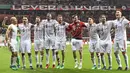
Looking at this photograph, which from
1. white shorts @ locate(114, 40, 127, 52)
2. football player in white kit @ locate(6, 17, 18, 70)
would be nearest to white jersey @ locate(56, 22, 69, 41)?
football player in white kit @ locate(6, 17, 18, 70)

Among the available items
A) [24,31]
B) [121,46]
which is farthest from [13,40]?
[121,46]

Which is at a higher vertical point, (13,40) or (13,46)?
(13,40)

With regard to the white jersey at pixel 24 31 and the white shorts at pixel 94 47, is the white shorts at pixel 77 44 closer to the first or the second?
the white shorts at pixel 94 47

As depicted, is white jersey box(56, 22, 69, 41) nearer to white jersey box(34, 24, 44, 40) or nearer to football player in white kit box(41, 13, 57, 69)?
football player in white kit box(41, 13, 57, 69)

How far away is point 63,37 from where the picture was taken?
18156mm

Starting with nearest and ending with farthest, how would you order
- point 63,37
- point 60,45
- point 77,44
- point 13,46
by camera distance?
point 13,46 < point 77,44 < point 60,45 < point 63,37

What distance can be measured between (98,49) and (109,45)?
66 cm

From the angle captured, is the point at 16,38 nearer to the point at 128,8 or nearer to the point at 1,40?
the point at 1,40

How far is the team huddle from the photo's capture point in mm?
16672

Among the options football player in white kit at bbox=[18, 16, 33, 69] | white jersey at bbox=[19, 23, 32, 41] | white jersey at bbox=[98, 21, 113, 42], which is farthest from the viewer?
white jersey at bbox=[19, 23, 32, 41]

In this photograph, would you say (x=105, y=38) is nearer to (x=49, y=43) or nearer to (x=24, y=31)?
(x=49, y=43)

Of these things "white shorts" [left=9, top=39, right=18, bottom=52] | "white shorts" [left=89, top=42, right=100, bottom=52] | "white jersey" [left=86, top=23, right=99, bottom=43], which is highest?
"white jersey" [left=86, top=23, right=99, bottom=43]

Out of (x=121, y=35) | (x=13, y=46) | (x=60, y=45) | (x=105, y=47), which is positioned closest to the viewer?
(x=13, y=46)

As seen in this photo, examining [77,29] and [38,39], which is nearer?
[77,29]
